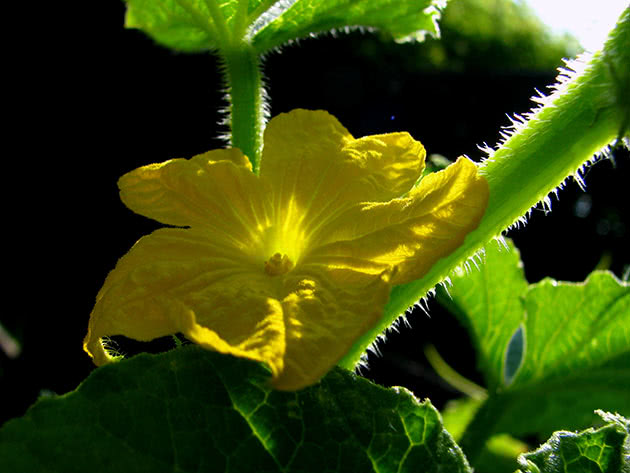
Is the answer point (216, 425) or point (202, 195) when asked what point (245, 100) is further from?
point (216, 425)

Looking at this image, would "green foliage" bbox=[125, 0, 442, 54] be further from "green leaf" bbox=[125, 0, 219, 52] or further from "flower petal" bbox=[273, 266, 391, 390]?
"flower petal" bbox=[273, 266, 391, 390]

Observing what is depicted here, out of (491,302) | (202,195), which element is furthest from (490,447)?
(202,195)

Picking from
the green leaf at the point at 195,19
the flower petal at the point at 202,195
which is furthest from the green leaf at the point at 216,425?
the green leaf at the point at 195,19

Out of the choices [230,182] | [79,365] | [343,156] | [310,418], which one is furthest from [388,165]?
[79,365]

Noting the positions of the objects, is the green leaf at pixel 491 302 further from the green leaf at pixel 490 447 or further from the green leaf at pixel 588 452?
the green leaf at pixel 588 452

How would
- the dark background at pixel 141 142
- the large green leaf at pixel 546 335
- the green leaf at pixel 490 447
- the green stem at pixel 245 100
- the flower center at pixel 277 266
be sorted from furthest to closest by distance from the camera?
the dark background at pixel 141 142 → the green leaf at pixel 490 447 → the large green leaf at pixel 546 335 → the green stem at pixel 245 100 → the flower center at pixel 277 266

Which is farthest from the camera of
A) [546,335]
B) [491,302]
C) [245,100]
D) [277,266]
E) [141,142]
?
[141,142]
